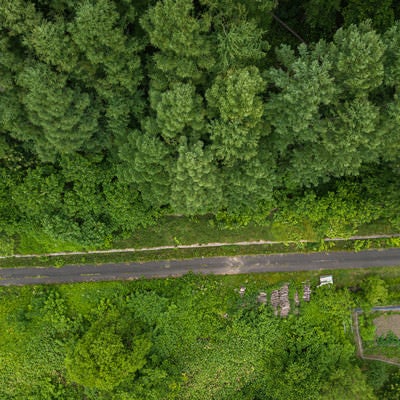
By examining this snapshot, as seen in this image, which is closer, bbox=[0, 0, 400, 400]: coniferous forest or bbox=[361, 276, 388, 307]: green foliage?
bbox=[0, 0, 400, 400]: coniferous forest

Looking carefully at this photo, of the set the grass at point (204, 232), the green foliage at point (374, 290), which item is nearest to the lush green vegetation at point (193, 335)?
the green foliage at point (374, 290)

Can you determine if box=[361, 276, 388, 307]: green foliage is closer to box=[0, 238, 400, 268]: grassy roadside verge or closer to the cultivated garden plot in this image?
the cultivated garden plot

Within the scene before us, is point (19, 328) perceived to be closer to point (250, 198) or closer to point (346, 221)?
point (250, 198)

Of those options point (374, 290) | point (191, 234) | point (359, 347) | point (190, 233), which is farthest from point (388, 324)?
point (190, 233)

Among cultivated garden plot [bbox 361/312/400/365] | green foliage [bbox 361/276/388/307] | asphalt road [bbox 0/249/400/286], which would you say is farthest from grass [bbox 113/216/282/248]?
cultivated garden plot [bbox 361/312/400/365]

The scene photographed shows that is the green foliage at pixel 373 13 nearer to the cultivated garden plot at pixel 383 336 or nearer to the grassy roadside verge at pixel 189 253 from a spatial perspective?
the grassy roadside verge at pixel 189 253

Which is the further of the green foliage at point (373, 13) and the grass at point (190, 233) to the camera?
the grass at point (190, 233)

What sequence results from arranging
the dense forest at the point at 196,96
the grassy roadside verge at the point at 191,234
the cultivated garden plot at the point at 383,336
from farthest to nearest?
1. the cultivated garden plot at the point at 383,336
2. the grassy roadside verge at the point at 191,234
3. the dense forest at the point at 196,96

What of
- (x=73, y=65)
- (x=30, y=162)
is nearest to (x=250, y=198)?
(x=73, y=65)
